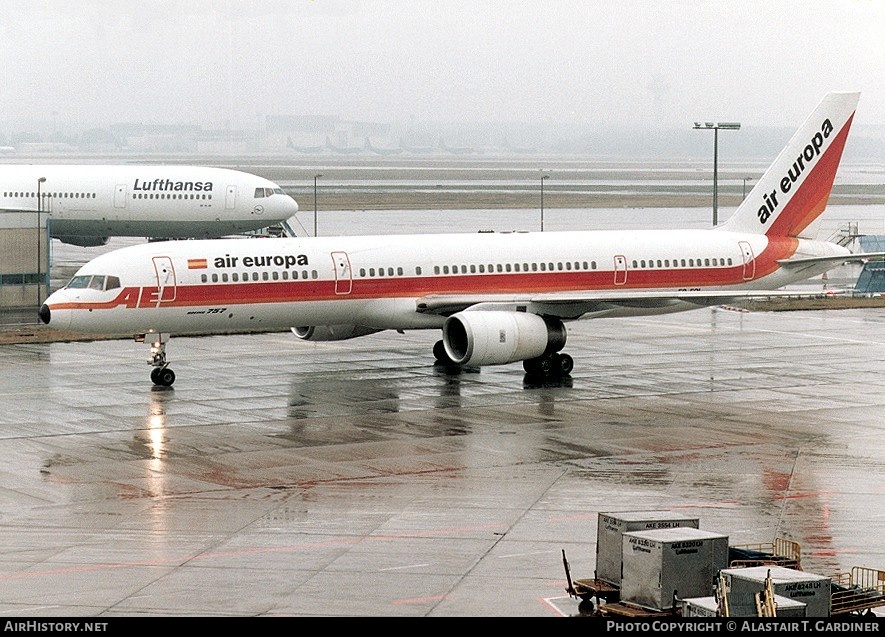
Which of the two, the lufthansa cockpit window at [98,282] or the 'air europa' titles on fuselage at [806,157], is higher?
the 'air europa' titles on fuselage at [806,157]

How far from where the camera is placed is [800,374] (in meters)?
49.0

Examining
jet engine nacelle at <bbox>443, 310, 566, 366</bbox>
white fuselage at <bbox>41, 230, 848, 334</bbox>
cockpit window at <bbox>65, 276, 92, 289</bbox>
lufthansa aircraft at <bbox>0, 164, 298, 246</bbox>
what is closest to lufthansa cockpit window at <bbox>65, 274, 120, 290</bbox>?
cockpit window at <bbox>65, 276, 92, 289</bbox>

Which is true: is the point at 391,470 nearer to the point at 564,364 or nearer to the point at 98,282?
the point at 98,282

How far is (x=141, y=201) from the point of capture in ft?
292

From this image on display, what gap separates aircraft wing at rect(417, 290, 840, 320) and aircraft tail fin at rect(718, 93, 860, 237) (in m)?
6.41

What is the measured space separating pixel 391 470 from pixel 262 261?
14476 millimetres

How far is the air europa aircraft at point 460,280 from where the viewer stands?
44.7m

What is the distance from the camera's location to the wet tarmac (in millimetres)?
24000

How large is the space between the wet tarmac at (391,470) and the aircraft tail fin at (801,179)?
187 inches

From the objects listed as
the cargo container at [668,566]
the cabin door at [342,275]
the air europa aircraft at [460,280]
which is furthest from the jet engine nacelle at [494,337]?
the cargo container at [668,566]

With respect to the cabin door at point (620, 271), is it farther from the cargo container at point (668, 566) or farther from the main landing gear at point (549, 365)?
the cargo container at point (668, 566)

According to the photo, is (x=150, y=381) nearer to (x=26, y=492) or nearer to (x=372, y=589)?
(x=26, y=492)
